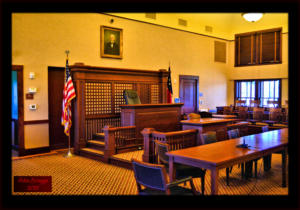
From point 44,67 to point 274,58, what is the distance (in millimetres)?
9303

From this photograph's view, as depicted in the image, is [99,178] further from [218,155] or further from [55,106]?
[55,106]

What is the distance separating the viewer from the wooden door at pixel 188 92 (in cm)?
1105

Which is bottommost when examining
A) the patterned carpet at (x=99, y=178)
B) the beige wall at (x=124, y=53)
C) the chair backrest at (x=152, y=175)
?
the patterned carpet at (x=99, y=178)

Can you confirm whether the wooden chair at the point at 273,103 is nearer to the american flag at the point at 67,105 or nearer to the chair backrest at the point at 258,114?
Answer: the chair backrest at the point at 258,114

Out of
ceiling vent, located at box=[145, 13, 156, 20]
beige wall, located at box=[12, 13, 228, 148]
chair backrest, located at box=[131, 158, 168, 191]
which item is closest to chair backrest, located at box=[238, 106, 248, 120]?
beige wall, located at box=[12, 13, 228, 148]

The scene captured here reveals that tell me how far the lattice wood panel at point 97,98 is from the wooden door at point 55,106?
0.95 m

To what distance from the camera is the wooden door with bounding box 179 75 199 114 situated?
11055 mm

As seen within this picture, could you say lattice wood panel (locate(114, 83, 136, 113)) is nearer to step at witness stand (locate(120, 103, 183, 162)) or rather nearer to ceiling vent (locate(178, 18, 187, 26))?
step at witness stand (locate(120, 103, 183, 162))

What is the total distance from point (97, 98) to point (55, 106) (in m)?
1.21

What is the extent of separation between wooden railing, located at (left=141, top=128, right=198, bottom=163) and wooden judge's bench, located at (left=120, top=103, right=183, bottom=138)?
127cm

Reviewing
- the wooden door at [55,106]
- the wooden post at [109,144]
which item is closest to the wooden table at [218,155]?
the wooden post at [109,144]

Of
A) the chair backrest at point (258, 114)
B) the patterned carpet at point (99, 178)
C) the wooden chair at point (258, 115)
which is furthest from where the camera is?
the chair backrest at point (258, 114)

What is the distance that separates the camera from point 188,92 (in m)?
11.3
